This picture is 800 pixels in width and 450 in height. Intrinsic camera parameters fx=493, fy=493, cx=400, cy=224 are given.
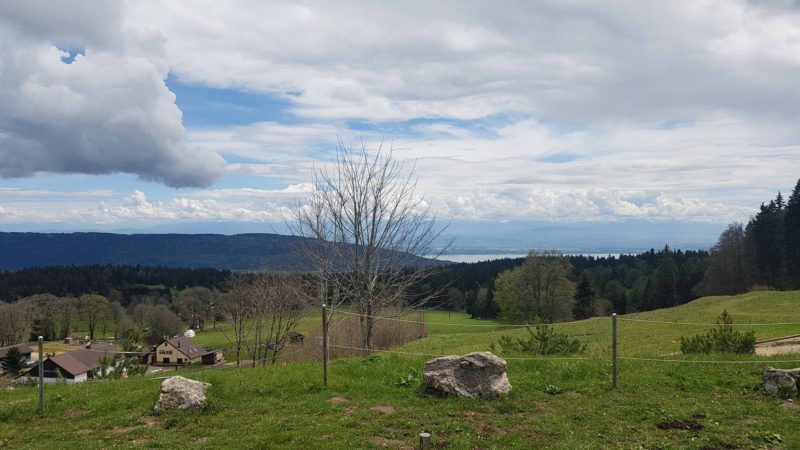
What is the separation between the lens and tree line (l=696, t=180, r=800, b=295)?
58.6 meters

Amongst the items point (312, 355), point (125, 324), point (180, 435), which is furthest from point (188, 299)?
point (180, 435)

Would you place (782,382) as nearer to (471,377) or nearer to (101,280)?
(471,377)

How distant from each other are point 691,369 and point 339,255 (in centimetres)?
1158

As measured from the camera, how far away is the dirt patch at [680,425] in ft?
27.6

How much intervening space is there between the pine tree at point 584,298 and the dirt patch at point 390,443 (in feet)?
210

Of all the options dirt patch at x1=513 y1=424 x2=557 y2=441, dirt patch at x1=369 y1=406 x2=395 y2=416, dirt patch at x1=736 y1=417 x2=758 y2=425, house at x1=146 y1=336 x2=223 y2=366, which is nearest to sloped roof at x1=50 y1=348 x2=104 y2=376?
house at x1=146 y1=336 x2=223 y2=366

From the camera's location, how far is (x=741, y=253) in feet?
207

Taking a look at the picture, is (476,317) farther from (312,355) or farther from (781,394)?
(781,394)

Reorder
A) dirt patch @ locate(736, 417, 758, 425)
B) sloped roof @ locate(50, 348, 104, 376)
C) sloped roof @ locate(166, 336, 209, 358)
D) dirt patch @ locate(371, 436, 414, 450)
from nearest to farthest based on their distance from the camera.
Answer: dirt patch @ locate(371, 436, 414, 450) < dirt patch @ locate(736, 417, 758, 425) < sloped roof @ locate(50, 348, 104, 376) < sloped roof @ locate(166, 336, 209, 358)

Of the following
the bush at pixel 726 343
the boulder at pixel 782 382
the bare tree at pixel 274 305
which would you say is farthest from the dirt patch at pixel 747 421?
the bare tree at pixel 274 305

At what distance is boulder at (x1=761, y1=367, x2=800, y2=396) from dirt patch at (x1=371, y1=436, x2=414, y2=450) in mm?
7660

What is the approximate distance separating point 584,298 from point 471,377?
63.9 meters

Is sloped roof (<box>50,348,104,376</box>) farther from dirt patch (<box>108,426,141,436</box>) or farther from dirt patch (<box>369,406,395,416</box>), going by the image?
dirt patch (<box>369,406,395,416</box>)

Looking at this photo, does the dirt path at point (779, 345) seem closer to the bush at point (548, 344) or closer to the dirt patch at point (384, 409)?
the bush at point (548, 344)
